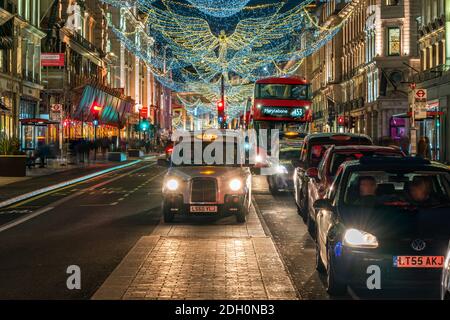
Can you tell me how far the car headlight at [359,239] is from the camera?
8.28 metres

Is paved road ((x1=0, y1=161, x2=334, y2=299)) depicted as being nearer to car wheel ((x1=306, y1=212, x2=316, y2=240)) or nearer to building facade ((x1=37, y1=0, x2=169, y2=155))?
car wheel ((x1=306, y1=212, x2=316, y2=240))

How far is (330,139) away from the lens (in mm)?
18844

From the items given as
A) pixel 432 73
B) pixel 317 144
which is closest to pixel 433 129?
pixel 432 73

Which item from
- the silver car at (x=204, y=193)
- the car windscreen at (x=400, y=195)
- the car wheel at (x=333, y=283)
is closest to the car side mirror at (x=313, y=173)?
the silver car at (x=204, y=193)

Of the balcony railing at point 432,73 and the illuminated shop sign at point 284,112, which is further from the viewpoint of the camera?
the balcony railing at point 432,73

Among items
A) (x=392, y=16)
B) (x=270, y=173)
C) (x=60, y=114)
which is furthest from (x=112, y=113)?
(x=270, y=173)

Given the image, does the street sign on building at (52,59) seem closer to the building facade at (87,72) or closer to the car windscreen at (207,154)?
the building facade at (87,72)

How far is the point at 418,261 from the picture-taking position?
8117 mm

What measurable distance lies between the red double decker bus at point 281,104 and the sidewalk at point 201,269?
70.7ft

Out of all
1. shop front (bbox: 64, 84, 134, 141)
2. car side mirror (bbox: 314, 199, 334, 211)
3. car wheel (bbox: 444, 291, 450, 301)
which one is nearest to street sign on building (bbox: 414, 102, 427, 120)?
car side mirror (bbox: 314, 199, 334, 211)

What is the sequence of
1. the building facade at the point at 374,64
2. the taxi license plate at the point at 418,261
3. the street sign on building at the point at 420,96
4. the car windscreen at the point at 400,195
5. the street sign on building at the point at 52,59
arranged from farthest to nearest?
the building facade at the point at 374,64
the street sign on building at the point at 52,59
the street sign on building at the point at 420,96
the car windscreen at the point at 400,195
the taxi license plate at the point at 418,261

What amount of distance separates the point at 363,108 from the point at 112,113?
1078 inches

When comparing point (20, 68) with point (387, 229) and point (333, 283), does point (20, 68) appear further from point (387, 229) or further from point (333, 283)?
point (387, 229)
